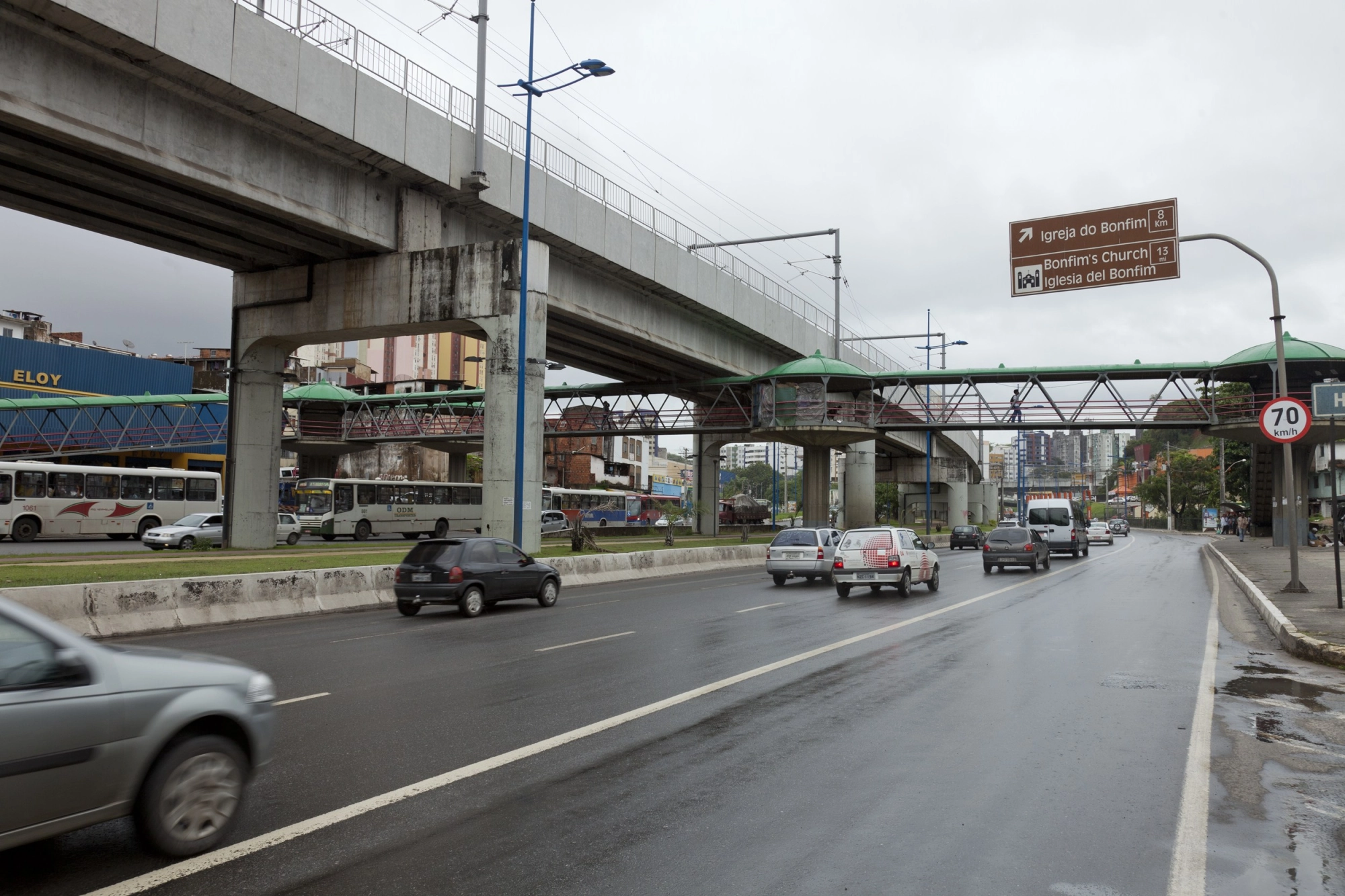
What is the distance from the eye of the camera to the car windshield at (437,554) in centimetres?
1798

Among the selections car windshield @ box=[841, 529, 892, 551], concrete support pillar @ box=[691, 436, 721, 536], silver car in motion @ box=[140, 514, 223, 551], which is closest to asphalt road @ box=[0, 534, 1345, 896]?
car windshield @ box=[841, 529, 892, 551]

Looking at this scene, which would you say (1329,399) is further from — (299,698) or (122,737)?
(122,737)

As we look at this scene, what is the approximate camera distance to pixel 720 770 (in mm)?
6652

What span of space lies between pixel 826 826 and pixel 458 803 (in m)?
2.22

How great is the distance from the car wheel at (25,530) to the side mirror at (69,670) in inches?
1633

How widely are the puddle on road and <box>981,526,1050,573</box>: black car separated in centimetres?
2081

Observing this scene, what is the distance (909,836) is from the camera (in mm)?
5258

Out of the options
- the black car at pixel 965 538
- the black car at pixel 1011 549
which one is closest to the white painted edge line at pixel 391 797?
the black car at pixel 1011 549

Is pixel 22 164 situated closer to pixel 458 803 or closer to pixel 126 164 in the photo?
pixel 126 164

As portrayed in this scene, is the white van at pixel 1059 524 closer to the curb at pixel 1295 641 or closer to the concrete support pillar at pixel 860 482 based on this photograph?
the concrete support pillar at pixel 860 482

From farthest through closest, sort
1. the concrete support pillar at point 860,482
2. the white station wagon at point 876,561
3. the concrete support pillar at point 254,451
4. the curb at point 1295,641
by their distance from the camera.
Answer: the concrete support pillar at point 860,482
the concrete support pillar at point 254,451
the white station wagon at point 876,561
the curb at point 1295,641

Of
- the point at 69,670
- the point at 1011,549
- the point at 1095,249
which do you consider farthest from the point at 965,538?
the point at 69,670

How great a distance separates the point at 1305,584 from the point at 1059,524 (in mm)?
20339

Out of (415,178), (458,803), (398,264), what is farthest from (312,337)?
(458,803)
